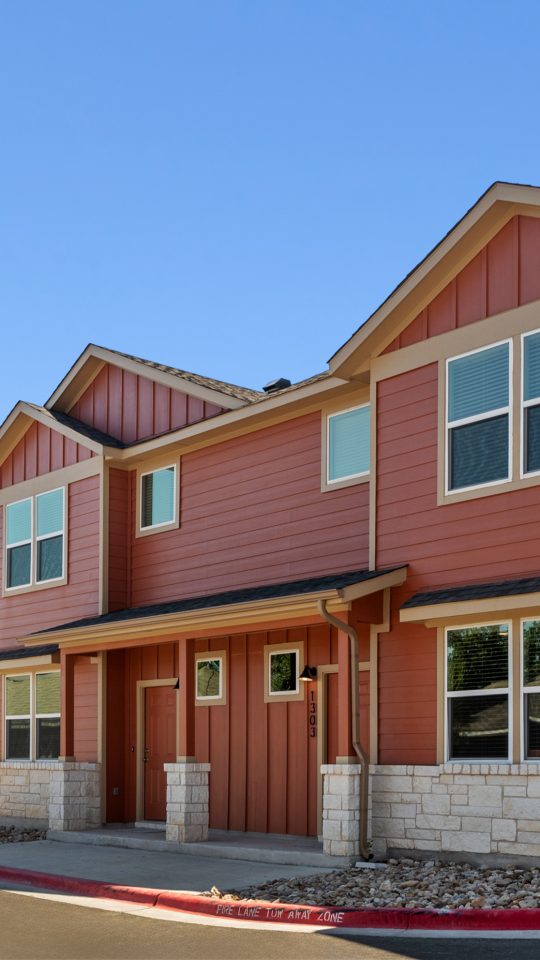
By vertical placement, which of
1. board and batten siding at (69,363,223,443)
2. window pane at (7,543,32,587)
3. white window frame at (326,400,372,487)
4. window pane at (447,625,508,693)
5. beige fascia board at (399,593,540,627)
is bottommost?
window pane at (447,625,508,693)

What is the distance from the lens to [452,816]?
41.3 feet

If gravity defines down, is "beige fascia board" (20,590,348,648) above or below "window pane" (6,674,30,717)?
above

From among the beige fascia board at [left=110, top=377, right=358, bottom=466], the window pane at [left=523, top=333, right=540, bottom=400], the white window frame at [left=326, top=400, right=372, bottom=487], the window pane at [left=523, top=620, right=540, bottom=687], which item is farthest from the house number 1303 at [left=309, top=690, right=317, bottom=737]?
the window pane at [left=523, top=333, right=540, bottom=400]

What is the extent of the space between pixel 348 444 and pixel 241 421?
2048 millimetres

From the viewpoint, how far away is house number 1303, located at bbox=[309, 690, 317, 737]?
1553 centimetres

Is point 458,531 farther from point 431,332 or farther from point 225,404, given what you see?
point 225,404

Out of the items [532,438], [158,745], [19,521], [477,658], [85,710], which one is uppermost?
[532,438]

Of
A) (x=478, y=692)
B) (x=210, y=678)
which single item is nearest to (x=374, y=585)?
(x=478, y=692)

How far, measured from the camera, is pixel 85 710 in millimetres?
19297

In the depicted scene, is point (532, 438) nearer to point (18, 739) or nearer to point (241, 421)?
point (241, 421)

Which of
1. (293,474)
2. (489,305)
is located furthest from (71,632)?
(489,305)

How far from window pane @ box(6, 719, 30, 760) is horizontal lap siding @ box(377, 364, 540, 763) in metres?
8.89

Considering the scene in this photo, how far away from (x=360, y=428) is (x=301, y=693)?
354cm

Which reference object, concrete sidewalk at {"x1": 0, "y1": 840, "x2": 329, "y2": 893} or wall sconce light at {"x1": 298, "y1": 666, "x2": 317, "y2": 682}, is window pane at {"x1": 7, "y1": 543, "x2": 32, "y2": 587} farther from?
wall sconce light at {"x1": 298, "y1": 666, "x2": 317, "y2": 682}
